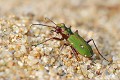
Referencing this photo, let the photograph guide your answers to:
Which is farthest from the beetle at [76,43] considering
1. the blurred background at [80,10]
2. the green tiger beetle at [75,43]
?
the blurred background at [80,10]

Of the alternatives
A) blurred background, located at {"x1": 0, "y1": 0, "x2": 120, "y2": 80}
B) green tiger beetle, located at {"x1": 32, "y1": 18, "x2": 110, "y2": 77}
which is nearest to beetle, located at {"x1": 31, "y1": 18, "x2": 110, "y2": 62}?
green tiger beetle, located at {"x1": 32, "y1": 18, "x2": 110, "y2": 77}

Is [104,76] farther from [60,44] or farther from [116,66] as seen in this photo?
[60,44]

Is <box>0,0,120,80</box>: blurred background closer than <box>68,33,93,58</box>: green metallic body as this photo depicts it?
No

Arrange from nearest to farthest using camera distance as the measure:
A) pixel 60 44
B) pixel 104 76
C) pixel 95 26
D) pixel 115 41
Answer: pixel 104 76
pixel 60 44
pixel 115 41
pixel 95 26

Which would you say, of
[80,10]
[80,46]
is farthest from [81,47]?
[80,10]

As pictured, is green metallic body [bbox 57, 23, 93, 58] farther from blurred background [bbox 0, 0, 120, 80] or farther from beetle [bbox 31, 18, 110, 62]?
→ blurred background [bbox 0, 0, 120, 80]

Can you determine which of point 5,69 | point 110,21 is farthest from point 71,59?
point 110,21

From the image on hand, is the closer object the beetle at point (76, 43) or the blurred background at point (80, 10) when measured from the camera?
the beetle at point (76, 43)

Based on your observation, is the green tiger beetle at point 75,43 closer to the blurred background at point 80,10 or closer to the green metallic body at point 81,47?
the green metallic body at point 81,47

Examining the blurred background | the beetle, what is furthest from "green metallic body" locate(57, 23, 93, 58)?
the blurred background

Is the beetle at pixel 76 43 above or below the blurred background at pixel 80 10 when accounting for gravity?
below

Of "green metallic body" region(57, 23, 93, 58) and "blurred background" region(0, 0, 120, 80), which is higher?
"blurred background" region(0, 0, 120, 80)
